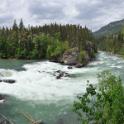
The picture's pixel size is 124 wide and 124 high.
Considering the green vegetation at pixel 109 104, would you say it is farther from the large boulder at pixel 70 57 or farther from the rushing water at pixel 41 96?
the large boulder at pixel 70 57

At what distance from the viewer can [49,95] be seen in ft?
162

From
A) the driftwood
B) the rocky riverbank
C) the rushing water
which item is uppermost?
the rocky riverbank

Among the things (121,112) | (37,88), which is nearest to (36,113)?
(37,88)

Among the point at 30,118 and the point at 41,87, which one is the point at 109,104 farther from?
the point at 41,87

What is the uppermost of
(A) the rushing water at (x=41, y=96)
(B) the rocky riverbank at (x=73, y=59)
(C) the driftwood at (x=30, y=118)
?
(B) the rocky riverbank at (x=73, y=59)

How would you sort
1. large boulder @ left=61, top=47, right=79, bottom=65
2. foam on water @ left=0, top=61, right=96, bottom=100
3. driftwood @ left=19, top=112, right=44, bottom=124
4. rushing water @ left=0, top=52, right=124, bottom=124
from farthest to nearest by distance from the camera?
large boulder @ left=61, top=47, right=79, bottom=65
foam on water @ left=0, top=61, right=96, bottom=100
rushing water @ left=0, top=52, right=124, bottom=124
driftwood @ left=19, top=112, right=44, bottom=124

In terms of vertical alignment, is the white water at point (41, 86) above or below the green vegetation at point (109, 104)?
below

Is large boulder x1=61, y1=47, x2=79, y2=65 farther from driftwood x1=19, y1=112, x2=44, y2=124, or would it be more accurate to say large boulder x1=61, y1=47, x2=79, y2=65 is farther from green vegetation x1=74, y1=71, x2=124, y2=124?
green vegetation x1=74, y1=71, x2=124, y2=124

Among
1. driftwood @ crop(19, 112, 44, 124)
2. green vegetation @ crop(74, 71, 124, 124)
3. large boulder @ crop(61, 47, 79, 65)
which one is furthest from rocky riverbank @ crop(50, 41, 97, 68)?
green vegetation @ crop(74, 71, 124, 124)

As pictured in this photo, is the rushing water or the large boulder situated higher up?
the large boulder

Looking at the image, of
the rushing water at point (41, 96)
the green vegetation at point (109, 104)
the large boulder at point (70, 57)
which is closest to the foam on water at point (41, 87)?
the rushing water at point (41, 96)

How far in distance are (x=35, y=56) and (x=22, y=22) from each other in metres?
63.8

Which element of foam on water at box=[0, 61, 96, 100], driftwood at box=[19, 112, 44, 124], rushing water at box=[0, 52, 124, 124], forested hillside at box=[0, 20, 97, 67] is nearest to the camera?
driftwood at box=[19, 112, 44, 124]

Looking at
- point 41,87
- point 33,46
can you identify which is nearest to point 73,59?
point 33,46
